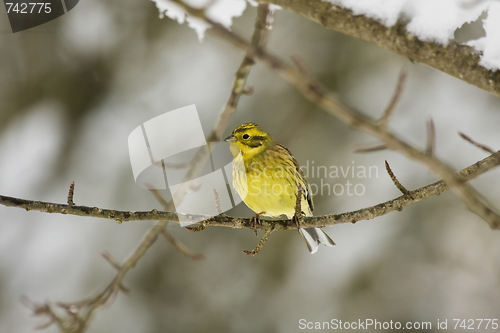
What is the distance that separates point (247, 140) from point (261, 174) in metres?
0.38

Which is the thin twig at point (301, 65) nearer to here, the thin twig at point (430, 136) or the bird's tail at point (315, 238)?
the thin twig at point (430, 136)

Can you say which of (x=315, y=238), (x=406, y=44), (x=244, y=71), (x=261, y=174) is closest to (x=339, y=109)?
(x=406, y=44)

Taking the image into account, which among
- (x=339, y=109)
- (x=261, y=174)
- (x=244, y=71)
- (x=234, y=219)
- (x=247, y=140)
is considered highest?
(x=339, y=109)

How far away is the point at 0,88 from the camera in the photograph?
7586 mm

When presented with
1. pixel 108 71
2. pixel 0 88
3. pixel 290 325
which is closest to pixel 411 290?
pixel 290 325

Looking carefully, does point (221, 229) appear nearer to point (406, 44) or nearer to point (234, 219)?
point (234, 219)

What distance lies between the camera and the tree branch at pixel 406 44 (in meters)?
2.10

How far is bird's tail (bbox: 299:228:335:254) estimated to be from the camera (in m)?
4.58

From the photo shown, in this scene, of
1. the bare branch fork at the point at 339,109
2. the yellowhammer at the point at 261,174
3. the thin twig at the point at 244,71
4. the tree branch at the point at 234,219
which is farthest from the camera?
the yellowhammer at the point at 261,174

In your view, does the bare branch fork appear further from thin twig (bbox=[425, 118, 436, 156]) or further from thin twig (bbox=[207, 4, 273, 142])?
thin twig (bbox=[207, 4, 273, 142])

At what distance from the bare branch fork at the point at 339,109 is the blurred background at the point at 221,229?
19.2ft

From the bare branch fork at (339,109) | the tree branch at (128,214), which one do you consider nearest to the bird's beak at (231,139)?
the tree branch at (128,214)

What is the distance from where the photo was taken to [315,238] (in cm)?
468

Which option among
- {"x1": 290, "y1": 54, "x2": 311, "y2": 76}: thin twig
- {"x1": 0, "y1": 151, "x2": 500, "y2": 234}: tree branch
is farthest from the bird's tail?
{"x1": 290, "y1": 54, "x2": 311, "y2": 76}: thin twig
